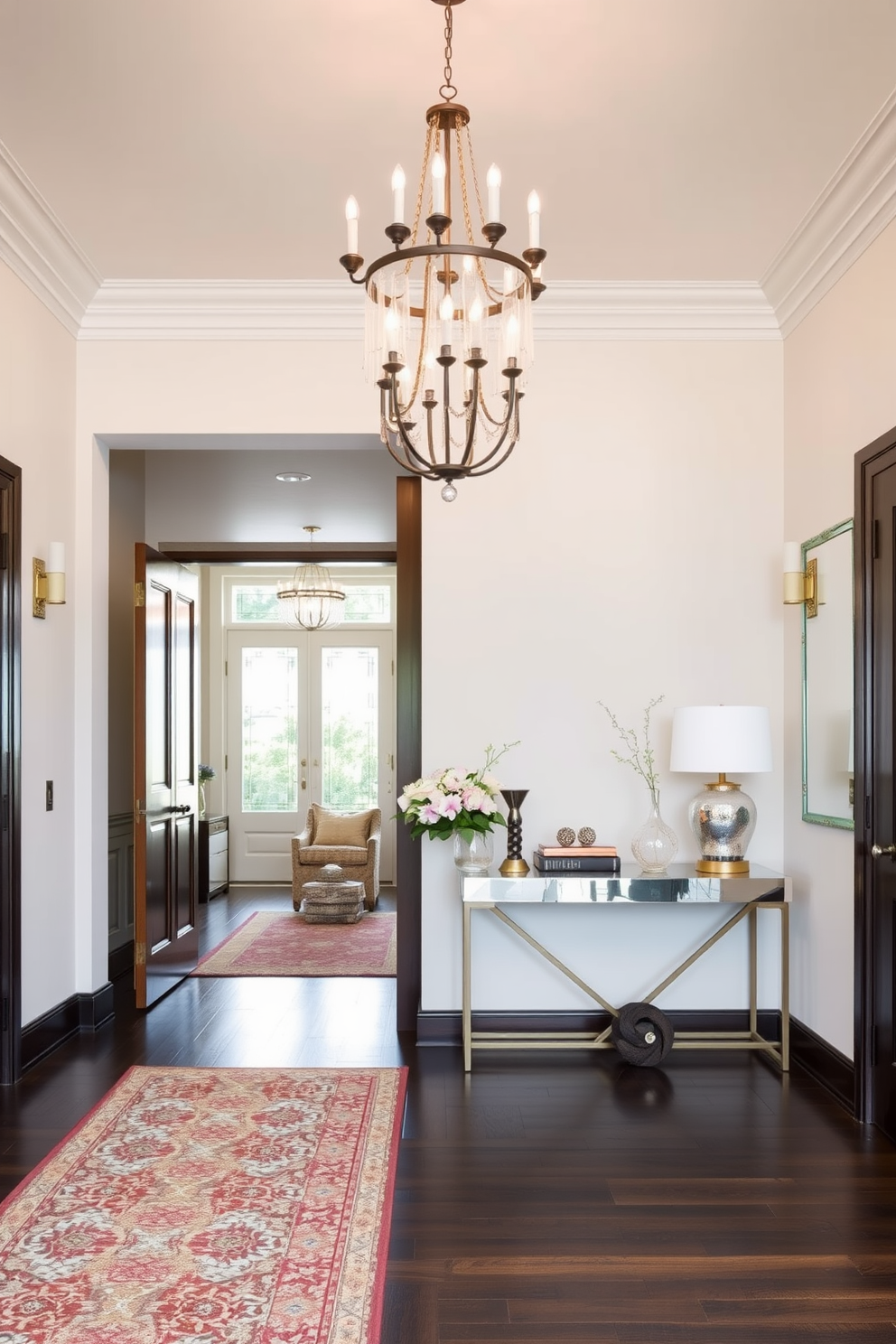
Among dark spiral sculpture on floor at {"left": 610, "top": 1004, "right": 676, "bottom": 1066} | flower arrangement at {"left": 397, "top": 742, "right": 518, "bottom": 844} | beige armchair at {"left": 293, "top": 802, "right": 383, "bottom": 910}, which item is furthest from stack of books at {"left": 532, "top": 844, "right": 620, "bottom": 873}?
beige armchair at {"left": 293, "top": 802, "right": 383, "bottom": 910}

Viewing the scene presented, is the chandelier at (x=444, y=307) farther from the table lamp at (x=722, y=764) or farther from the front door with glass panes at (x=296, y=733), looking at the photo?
the front door with glass panes at (x=296, y=733)

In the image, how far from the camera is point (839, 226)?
392 cm

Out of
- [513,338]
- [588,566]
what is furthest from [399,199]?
[588,566]

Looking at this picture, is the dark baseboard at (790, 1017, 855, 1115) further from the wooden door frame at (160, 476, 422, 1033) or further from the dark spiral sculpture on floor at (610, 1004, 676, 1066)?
the wooden door frame at (160, 476, 422, 1033)

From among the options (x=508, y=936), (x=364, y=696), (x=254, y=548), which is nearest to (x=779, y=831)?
(x=508, y=936)

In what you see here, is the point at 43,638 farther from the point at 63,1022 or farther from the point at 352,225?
the point at 352,225

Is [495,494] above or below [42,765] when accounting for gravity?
above

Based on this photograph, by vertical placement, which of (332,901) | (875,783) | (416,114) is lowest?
(332,901)

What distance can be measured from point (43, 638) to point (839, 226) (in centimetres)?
348

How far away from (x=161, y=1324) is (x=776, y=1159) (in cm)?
191

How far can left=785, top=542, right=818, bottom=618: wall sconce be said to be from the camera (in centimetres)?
434

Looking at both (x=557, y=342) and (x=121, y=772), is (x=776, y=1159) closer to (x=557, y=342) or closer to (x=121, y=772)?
(x=557, y=342)

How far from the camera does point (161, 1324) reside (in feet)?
7.74

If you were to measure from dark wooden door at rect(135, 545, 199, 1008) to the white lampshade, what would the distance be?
8.62 feet
